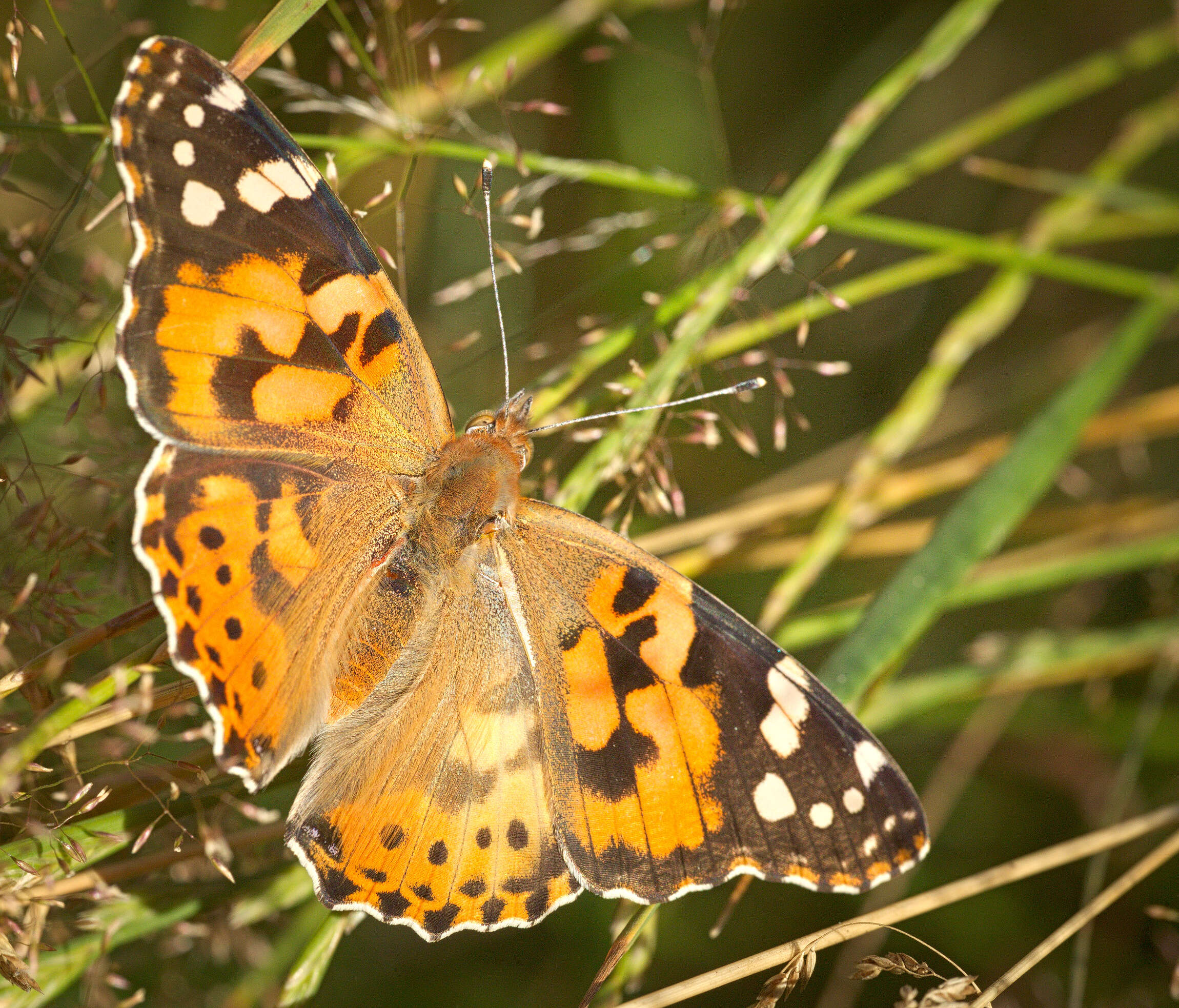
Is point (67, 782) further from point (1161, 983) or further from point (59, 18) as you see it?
point (1161, 983)

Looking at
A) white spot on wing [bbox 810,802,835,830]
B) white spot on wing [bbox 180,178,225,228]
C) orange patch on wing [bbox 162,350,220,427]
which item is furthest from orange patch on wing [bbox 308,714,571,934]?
white spot on wing [bbox 180,178,225,228]

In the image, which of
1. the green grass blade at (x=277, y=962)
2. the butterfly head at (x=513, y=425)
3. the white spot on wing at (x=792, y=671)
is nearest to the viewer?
the white spot on wing at (x=792, y=671)

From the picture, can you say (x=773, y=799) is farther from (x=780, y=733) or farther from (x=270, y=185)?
(x=270, y=185)

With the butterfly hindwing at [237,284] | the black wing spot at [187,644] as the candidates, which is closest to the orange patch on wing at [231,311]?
the butterfly hindwing at [237,284]

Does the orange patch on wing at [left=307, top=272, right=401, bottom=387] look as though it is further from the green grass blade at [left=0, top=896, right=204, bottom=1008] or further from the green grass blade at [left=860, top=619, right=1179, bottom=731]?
the green grass blade at [left=860, top=619, right=1179, bottom=731]

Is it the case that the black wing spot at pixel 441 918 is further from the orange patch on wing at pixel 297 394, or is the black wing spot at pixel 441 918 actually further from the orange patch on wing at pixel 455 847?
the orange patch on wing at pixel 297 394

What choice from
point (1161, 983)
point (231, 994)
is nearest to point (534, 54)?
point (231, 994)
